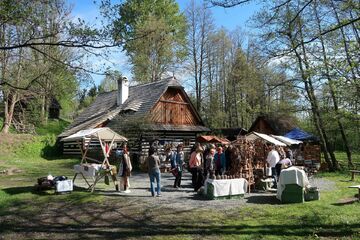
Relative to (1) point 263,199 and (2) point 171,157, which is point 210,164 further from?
(2) point 171,157

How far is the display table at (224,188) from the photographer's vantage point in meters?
13.2

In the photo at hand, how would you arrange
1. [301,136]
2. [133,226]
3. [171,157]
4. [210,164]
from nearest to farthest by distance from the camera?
[133,226]
[210,164]
[171,157]
[301,136]

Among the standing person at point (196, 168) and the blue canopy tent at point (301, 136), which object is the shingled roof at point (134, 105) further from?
the standing person at point (196, 168)

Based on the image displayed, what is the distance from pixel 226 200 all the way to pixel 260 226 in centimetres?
340

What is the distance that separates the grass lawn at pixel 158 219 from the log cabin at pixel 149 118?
1346 cm

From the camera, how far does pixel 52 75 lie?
37.6 feet

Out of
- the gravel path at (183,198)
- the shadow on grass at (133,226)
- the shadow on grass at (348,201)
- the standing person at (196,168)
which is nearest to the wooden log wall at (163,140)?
the gravel path at (183,198)

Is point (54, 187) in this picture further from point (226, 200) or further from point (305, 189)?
point (305, 189)

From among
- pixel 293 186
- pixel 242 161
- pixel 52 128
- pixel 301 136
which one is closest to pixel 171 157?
pixel 242 161

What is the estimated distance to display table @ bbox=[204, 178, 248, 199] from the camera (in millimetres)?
13164

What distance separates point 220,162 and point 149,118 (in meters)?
14.6

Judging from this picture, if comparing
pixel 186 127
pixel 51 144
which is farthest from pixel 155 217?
pixel 51 144

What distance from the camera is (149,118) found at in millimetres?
29406

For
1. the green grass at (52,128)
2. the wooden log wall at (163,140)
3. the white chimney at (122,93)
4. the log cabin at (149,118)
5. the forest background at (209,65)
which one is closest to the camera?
the forest background at (209,65)
